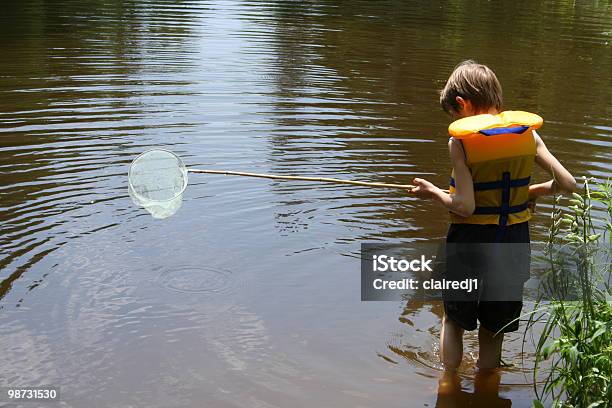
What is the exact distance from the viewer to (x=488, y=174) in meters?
5.05

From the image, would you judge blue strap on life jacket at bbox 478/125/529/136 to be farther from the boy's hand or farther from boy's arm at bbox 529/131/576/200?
the boy's hand

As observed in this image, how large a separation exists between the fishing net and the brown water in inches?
32.1

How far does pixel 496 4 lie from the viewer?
3300 cm

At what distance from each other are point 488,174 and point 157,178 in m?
2.71

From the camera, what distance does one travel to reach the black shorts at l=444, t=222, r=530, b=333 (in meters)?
5.18

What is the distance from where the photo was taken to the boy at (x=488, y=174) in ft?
16.4

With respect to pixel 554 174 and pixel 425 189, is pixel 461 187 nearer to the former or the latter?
pixel 425 189

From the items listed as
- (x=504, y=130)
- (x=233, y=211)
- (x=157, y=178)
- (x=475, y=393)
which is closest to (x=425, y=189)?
(x=504, y=130)

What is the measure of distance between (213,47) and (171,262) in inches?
478

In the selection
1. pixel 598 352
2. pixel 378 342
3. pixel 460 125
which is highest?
pixel 460 125

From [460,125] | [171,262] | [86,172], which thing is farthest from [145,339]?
[86,172]

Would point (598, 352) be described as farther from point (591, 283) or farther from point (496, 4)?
point (496, 4)

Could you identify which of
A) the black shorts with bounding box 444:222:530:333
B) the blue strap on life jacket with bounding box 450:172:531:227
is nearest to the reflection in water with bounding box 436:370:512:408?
the black shorts with bounding box 444:222:530:333

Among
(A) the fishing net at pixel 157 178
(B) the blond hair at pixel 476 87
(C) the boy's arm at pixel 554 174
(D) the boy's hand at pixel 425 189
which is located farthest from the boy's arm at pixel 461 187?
(A) the fishing net at pixel 157 178
